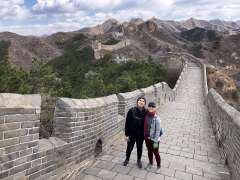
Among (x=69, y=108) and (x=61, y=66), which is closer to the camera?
(x=69, y=108)

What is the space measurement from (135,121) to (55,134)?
1527 mm

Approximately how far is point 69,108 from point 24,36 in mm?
148726

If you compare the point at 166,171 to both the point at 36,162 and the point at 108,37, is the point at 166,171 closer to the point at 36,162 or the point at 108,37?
the point at 36,162

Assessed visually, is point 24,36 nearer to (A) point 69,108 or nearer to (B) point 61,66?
(B) point 61,66

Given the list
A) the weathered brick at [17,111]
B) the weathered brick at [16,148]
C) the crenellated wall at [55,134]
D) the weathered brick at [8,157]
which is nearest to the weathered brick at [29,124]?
the crenellated wall at [55,134]

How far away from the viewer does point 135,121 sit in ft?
19.7

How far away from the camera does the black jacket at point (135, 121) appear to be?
6.03 meters

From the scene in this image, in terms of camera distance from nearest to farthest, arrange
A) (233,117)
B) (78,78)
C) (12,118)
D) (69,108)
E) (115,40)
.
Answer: (12,118) < (69,108) < (233,117) < (78,78) < (115,40)

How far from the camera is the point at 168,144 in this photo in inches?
329

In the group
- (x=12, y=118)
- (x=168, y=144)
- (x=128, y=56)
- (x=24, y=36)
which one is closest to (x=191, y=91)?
(x=168, y=144)

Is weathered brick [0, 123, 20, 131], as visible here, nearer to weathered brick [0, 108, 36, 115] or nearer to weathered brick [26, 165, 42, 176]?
weathered brick [0, 108, 36, 115]

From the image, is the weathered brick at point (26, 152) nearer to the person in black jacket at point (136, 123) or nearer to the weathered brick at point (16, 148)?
the weathered brick at point (16, 148)

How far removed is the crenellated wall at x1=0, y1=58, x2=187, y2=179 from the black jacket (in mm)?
694

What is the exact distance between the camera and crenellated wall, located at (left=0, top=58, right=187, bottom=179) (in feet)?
12.9
